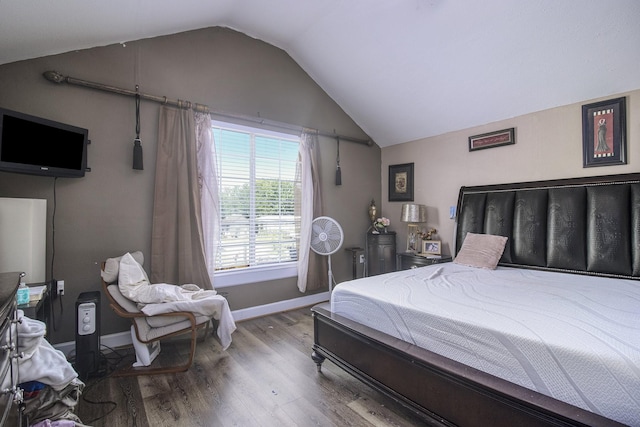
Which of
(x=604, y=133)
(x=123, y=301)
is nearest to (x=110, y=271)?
(x=123, y=301)

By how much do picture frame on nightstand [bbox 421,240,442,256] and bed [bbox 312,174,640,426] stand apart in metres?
0.66

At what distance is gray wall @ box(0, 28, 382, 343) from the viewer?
2.44m

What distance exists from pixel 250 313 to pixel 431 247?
245cm

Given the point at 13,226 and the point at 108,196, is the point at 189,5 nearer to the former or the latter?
the point at 108,196

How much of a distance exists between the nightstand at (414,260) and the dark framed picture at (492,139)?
1.43 metres

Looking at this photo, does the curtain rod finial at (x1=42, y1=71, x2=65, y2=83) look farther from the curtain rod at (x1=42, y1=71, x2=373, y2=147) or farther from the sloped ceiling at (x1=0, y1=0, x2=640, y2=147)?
the sloped ceiling at (x1=0, y1=0, x2=640, y2=147)

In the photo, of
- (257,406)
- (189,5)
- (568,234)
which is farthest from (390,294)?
(189,5)

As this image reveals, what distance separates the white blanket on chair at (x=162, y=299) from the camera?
2.31 metres

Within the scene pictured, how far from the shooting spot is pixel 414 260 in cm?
376

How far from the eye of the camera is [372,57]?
3.40m

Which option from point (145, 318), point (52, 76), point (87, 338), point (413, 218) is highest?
point (52, 76)

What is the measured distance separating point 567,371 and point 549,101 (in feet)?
9.38

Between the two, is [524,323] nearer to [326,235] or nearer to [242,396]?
[242,396]

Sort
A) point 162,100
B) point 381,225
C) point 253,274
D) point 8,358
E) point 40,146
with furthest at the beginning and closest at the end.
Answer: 1. point 381,225
2. point 253,274
3. point 162,100
4. point 40,146
5. point 8,358
